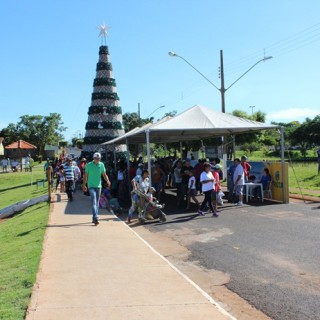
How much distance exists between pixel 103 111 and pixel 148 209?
16.9 m

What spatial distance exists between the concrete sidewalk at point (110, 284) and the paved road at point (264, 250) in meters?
0.86

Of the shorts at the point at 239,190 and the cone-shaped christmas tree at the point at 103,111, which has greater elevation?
the cone-shaped christmas tree at the point at 103,111

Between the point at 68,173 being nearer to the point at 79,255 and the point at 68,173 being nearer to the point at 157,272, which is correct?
the point at 79,255

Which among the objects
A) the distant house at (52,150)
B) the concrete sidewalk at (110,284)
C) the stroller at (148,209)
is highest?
the distant house at (52,150)

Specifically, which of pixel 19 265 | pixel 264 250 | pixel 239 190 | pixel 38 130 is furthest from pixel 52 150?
pixel 264 250

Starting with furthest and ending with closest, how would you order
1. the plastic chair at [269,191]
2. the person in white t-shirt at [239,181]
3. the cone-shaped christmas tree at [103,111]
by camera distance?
the cone-shaped christmas tree at [103,111]
the plastic chair at [269,191]
the person in white t-shirt at [239,181]

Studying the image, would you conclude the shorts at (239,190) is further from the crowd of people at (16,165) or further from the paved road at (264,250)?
the crowd of people at (16,165)

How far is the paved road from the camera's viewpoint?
5609 mm

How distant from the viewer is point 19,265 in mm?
7297

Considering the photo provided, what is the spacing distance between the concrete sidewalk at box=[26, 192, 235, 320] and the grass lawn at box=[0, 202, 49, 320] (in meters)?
0.14

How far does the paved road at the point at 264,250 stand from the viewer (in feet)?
18.4

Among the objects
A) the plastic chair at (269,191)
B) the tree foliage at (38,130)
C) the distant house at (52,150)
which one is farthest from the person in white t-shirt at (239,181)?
the tree foliage at (38,130)

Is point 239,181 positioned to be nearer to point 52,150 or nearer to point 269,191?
point 269,191

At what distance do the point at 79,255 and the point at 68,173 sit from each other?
8.62 m
